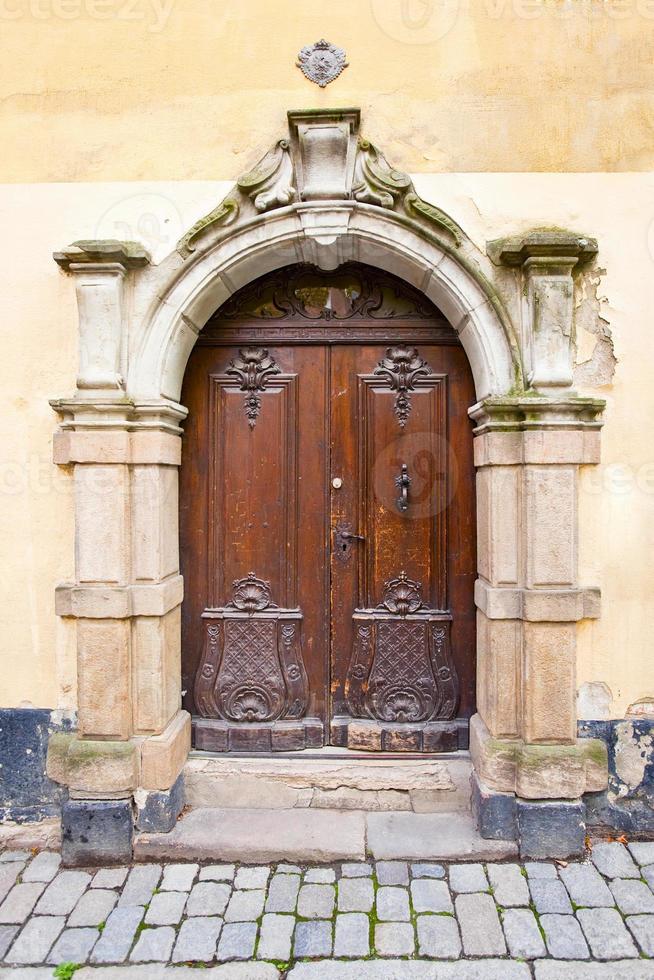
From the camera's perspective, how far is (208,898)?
101 inches

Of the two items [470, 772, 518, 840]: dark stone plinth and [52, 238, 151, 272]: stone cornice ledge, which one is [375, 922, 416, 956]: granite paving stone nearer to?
[470, 772, 518, 840]: dark stone plinth

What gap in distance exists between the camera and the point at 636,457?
116 inches

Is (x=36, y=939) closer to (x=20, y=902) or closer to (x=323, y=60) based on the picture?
(x=20, y=902)

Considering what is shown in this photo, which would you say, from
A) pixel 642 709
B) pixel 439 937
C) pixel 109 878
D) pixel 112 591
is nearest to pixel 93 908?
pixel 109 878

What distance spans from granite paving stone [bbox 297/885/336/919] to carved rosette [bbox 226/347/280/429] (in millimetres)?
2237

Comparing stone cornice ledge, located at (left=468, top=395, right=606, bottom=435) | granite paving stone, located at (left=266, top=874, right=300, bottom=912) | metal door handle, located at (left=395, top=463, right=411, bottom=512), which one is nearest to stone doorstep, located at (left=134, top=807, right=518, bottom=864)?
granite paving stone, located at (left=266, top=874, right=300, bottom=912)

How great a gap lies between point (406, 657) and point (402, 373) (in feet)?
5.14

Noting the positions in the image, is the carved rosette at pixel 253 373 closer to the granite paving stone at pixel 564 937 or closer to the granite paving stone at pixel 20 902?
the granite paving stone at pixel 20 902

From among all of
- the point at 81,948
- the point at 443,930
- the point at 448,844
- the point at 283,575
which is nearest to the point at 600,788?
the point at 448,844

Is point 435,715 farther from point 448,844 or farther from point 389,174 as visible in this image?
point 389,174

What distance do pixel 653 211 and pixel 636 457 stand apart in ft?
4.01

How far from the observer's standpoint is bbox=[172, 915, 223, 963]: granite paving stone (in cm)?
228

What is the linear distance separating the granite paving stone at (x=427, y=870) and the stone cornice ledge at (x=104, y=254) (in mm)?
3149

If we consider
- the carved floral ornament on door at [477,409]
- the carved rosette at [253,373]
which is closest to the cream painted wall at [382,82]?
the carved floral ornament on door at [477,409]
